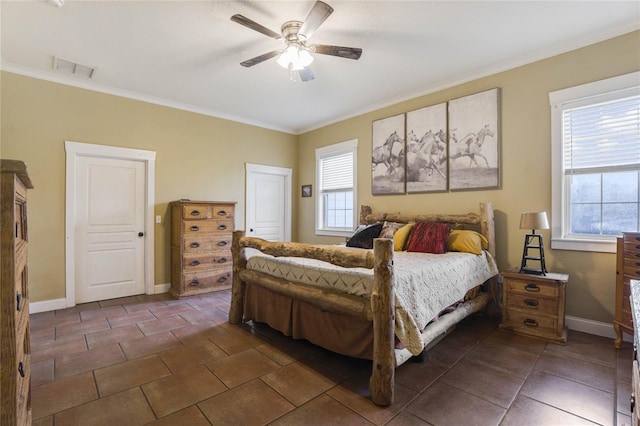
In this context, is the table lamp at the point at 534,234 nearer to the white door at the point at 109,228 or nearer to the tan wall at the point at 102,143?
the tan wall at the point at 102,143

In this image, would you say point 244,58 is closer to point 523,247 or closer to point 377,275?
point 377,275

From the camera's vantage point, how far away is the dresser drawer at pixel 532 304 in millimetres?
2768

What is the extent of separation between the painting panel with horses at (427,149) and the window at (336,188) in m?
1.09

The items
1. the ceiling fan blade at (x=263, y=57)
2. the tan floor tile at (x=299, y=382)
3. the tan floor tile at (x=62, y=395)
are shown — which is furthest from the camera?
the ceiling fan blade at (x=263, y=57)

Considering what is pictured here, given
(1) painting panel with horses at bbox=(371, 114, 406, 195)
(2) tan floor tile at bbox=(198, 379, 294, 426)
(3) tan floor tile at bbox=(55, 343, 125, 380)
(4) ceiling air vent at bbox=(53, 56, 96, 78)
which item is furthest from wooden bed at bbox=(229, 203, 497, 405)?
(4) ceiling air vent at bbox=(53, 56, 96, 78)

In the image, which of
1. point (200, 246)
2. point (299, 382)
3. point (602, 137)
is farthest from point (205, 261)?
point (602, 137)

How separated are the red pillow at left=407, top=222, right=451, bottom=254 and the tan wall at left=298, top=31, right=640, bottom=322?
0.49 meters

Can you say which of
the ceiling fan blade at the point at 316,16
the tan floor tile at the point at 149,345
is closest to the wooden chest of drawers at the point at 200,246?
the tan floor tile at the point at 149,345

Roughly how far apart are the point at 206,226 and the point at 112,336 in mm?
1868

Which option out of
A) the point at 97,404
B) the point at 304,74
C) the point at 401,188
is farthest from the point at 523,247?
the point at 97,404

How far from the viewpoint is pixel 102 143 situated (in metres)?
4.04

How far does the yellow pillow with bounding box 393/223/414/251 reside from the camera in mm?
3705

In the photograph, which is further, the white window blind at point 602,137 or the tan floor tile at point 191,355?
the white window blind at point 602,137

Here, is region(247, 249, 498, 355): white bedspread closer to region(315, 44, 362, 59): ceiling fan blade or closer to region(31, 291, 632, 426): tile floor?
region(31, 291, 632, 426): tile floor
